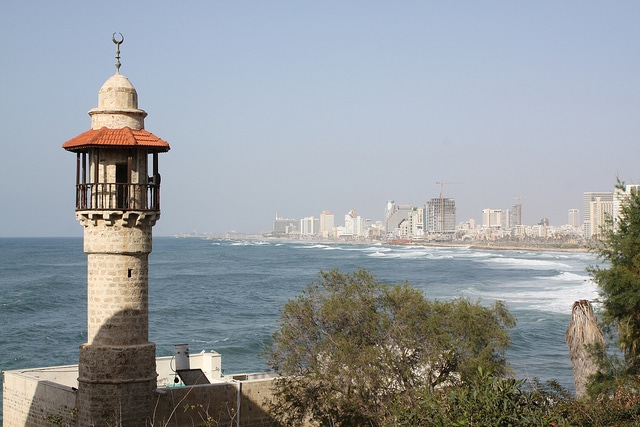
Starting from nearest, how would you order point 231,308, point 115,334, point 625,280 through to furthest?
point 115,334, point 625,280, point 231,308

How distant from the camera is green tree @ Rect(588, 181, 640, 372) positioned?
54.7ft

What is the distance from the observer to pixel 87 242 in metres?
15.9

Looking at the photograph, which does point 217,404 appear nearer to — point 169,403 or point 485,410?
point 169,403

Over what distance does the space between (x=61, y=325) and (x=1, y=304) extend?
13797 millimetres

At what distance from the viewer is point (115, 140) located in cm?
1566

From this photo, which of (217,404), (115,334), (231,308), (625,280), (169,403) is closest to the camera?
(115,334)

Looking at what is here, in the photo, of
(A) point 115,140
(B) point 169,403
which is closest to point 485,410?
(B) point 169,403

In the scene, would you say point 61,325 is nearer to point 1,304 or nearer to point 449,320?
point 1,304

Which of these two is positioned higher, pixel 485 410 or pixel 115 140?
pixel 115 140

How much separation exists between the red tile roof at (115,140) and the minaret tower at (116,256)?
0.02m

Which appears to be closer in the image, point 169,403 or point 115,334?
point 115,334

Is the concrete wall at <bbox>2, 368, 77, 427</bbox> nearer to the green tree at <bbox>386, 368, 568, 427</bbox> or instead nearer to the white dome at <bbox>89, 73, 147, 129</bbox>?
the white dome at <bbox>89, 73, 147, 129</bbox>

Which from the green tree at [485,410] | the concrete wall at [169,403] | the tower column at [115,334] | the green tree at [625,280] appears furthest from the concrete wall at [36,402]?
the green tree at [625,280]

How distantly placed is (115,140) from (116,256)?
220 centimetres
